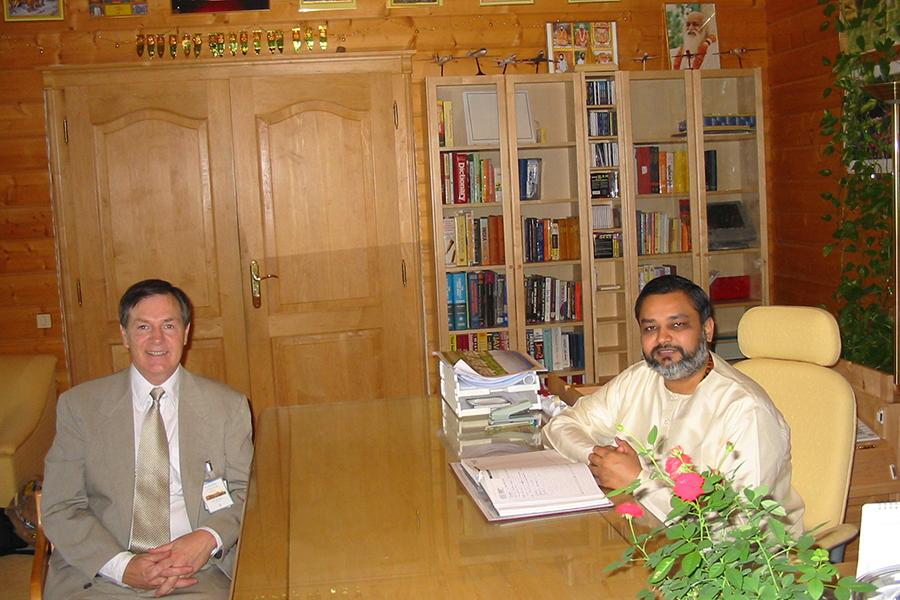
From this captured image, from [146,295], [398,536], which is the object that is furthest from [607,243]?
[398,536]

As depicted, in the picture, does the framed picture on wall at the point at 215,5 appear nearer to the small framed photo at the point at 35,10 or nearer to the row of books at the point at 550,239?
the small framed photo at the point at 35,10

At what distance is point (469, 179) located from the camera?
524 centimetres

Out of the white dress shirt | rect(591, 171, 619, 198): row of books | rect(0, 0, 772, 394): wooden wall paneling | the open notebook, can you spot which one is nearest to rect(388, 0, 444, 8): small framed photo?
rect(0, 0, 772, 394): wooden wall paneling

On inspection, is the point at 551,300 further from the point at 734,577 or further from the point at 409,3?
the point at 734,577

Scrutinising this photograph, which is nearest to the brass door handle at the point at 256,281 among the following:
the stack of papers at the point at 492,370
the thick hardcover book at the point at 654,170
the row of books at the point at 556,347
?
the row of books at the point at 556,347

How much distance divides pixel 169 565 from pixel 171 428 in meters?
0.39

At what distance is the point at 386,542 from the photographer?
2055 mm

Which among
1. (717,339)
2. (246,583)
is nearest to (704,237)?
(717,339)

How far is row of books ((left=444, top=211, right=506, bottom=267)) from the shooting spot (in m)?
5.25

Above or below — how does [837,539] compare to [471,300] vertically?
below

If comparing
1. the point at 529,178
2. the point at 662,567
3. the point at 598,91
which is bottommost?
the point at 662,567

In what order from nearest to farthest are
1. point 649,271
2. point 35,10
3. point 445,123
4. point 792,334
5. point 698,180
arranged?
point 792,334 < point 35,10 < point 445,123 < point 698,180 < point 649,271

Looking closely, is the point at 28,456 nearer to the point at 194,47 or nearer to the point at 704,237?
the point at 194,47

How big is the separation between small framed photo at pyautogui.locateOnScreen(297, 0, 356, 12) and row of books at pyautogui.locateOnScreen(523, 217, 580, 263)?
1.46 meters
